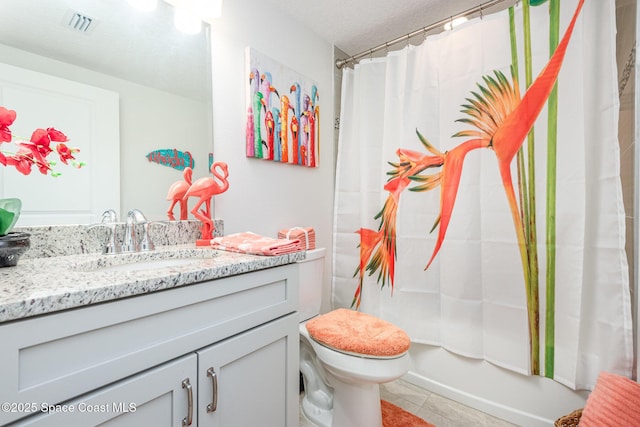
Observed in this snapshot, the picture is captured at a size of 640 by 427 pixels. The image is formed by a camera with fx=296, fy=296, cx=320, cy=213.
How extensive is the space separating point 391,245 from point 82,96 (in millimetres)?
1635

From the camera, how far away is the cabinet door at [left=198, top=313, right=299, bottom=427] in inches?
31.8

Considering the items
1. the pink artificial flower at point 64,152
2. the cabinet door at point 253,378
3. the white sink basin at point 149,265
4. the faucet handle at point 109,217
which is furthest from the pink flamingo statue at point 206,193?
the cabinet door at point 253,378

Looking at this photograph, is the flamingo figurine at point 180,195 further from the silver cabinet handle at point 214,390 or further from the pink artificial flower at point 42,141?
the silver cabinet handle at point 214,390

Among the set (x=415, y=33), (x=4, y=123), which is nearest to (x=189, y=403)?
(x=4, y=123)

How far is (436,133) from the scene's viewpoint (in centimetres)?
168

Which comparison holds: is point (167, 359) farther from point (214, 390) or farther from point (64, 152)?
point (64, 152)

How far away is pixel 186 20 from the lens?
134cm

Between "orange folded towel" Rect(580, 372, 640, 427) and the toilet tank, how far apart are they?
1160mm

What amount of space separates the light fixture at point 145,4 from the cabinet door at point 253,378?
1.35 meters

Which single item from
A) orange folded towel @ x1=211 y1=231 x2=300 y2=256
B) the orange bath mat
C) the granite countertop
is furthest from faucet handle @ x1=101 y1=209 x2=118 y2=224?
the orange bath mat

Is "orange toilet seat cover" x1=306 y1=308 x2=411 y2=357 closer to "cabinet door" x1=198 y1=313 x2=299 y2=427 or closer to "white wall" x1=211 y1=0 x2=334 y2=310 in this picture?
"cabinet door" x1=198 y1=313 x2=299 y2=427

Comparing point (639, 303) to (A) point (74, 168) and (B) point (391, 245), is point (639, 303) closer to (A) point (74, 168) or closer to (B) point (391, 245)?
(B) point (391, 245)

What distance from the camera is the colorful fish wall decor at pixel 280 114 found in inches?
60.9

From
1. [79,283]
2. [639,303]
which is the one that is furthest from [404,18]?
[79,283]
